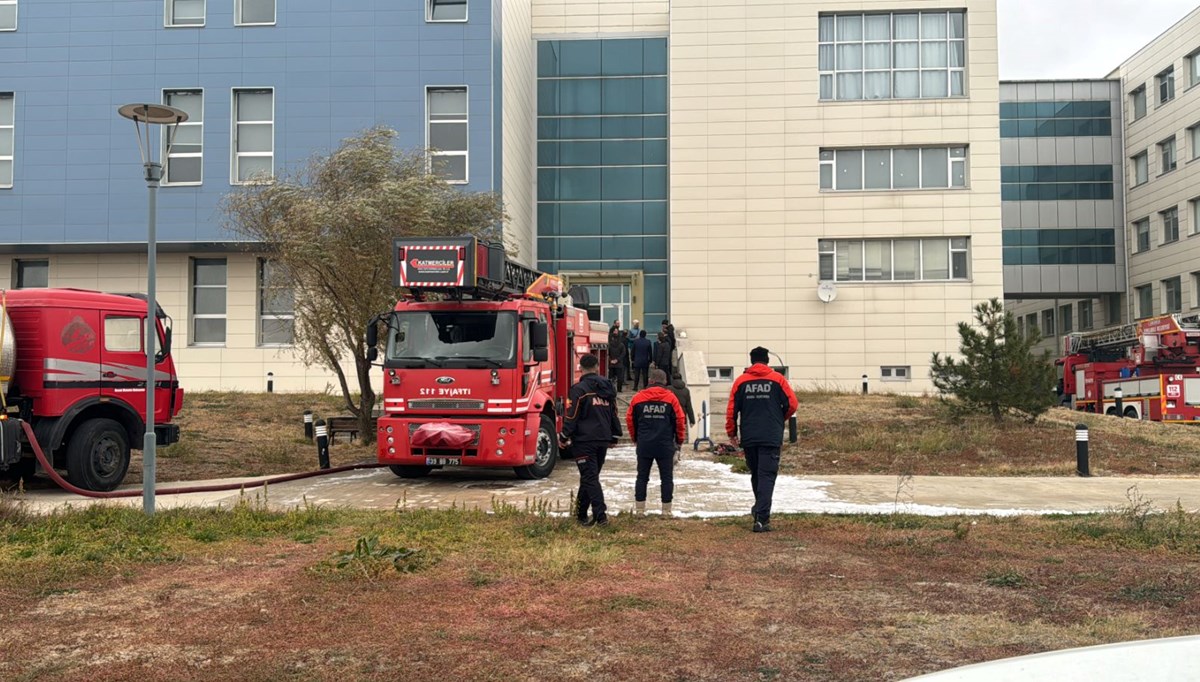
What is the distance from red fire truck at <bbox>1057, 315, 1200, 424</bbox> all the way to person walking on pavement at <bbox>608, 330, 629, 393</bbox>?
13257 millimetres

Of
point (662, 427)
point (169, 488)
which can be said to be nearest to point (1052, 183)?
point (662, 427)

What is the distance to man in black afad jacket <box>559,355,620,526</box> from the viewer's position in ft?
31.9

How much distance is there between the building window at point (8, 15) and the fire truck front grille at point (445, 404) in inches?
926

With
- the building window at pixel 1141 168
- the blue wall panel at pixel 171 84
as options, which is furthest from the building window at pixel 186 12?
the building window at pixel 1141 168

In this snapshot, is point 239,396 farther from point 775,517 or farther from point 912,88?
point 912,88

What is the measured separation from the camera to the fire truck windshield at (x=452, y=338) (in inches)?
535

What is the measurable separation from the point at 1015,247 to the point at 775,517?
4697 centimetres

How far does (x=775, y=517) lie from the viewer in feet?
34.4

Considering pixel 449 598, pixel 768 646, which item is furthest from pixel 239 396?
pixel 768 646

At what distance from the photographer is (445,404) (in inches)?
531

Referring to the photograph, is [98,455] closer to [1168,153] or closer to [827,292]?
[827,292]

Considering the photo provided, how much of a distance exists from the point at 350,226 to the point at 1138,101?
1859 inches

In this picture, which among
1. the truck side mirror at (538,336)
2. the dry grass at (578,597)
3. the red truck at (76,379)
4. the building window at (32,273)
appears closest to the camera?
the dry grass at (578,597)

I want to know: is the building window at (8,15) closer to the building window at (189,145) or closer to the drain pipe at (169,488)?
the building window at (189,145)
